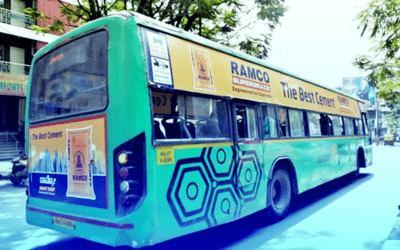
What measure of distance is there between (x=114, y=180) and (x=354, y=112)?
32.0 feet

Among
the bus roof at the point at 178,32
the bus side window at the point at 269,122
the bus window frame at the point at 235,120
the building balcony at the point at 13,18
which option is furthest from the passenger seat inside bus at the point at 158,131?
the building balcony at the point at 13,18

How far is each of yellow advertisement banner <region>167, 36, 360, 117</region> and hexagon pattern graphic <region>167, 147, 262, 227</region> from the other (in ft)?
2.89

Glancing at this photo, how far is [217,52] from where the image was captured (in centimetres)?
459

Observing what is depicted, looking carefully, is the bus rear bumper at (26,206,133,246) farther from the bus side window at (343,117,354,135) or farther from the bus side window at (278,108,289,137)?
the bus side window at (343,117,354,135)

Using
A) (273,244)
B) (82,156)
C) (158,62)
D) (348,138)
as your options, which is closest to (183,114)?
(158,62)

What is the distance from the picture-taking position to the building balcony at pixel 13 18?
19969mm

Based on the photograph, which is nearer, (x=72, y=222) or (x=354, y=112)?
(x=72, y=222)

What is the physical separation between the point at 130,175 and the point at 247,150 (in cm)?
220

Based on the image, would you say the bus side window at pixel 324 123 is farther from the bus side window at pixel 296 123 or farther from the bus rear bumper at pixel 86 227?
the bus rear bumper at pixel 86 227

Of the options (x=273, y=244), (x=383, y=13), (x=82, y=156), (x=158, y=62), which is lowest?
(x=273, y=244)

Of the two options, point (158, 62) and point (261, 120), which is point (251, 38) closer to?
point (261, 120)

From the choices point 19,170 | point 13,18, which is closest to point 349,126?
point 19,170

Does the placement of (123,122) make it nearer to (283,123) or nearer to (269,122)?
(269,122)

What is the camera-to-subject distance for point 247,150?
4.88m
